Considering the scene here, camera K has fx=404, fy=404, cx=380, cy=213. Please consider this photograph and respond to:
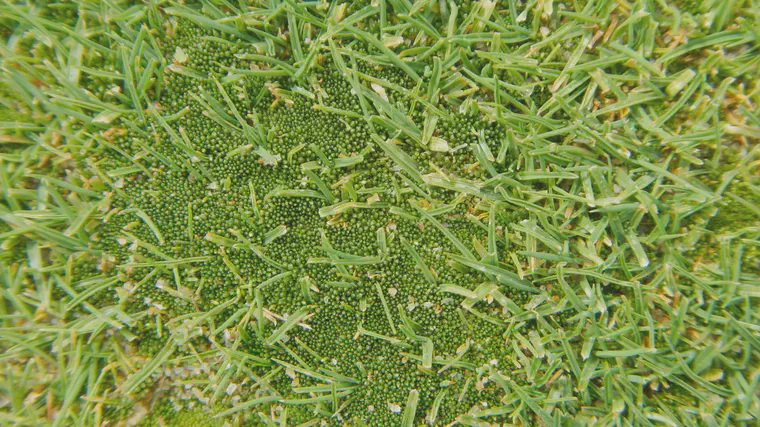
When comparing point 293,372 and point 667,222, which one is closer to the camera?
point 667,222

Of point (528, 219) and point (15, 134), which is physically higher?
point (15, 134)

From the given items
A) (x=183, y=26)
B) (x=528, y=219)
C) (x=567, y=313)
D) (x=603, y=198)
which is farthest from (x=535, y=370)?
(x=183, y=26)

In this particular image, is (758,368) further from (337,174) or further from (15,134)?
(15,134)

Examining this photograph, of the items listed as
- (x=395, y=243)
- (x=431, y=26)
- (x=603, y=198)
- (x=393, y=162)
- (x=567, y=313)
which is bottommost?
(x=567, y=313)

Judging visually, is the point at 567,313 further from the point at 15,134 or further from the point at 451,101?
the point at 15,134

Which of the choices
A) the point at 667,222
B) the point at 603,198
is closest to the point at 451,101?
the point at 603,198

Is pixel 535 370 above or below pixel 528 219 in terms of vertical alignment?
below
